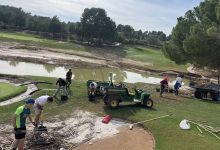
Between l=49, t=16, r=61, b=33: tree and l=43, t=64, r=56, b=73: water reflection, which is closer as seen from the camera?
l=43, t=64, r=56, b=73: water reflection

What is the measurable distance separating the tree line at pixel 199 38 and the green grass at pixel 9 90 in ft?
72.8

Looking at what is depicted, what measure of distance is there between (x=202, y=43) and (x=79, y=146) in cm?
2904

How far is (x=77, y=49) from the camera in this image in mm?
83750

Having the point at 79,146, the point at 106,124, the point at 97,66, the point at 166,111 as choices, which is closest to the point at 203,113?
the point at 166,111

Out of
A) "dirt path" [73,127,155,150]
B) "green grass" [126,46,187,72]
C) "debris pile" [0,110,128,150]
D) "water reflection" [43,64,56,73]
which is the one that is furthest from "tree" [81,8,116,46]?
"dirt path" [73,127,155,150]

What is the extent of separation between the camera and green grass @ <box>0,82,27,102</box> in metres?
25.9

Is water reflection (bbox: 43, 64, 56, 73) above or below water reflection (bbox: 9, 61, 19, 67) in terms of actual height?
below

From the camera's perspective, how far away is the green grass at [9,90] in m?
25.9

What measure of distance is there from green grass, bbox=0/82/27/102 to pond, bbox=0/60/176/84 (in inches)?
596

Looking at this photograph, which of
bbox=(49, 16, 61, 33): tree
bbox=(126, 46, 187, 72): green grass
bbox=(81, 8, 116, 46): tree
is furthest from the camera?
bbox=(49, 16, 61, 33): tree

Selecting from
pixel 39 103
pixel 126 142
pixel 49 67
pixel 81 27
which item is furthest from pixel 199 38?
pixel 81 27

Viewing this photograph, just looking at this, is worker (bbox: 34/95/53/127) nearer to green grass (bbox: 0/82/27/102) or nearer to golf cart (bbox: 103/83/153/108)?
golf cart (bbox: 103/83/153/108)

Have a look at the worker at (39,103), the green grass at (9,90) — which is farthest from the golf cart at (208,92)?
the worker at (39,103)

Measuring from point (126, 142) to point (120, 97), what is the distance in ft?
20.4
